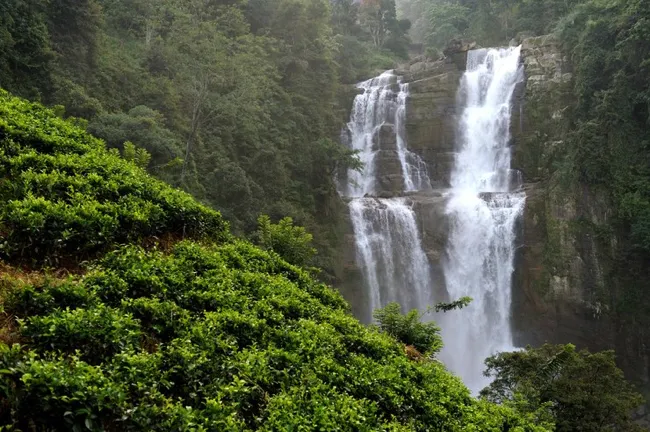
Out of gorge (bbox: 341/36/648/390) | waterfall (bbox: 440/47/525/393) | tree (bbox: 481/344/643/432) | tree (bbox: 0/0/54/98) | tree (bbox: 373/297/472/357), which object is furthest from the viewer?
waterfall (bbox: 440/47/525/393)

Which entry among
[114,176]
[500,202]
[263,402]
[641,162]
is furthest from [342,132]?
[263,402]

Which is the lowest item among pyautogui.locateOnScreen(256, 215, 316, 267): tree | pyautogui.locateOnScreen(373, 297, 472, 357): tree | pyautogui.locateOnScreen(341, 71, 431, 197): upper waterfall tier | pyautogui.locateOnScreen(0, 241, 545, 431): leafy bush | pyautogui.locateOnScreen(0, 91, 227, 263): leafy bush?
pyautogui.locateOnScreen(373, 297, 472, 357): tree

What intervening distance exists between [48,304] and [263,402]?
2084 millimetres

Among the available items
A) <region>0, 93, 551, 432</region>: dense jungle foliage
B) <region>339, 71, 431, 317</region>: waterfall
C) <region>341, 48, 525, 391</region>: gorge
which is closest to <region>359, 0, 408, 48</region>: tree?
<region>339, 71, 431, 317</region>: waterfall

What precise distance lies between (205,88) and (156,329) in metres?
16.6

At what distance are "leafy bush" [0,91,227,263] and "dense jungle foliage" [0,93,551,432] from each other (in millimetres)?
20

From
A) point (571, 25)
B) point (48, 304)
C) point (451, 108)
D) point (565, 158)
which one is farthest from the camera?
point (451, 108)

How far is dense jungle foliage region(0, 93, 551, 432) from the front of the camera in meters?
3.39

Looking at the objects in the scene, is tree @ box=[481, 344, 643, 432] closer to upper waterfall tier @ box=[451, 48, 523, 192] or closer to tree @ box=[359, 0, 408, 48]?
upper waterfall tier @ box=[451, 48, 523, 192]

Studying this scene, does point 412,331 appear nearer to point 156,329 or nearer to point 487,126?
point 156,329

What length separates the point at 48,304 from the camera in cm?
412

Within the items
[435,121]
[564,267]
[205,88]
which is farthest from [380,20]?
[205,88]

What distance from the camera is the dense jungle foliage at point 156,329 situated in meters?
3.39

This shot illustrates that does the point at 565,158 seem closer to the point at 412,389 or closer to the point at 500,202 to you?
the point at 500,202
